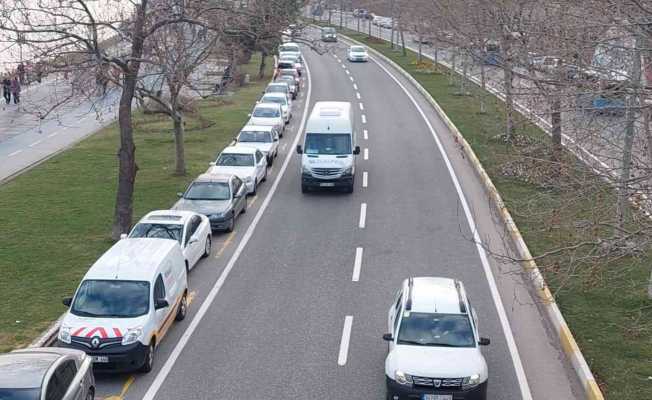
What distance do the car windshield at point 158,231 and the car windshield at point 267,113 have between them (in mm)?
19735

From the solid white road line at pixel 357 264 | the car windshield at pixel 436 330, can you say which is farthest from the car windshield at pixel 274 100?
the car windshield at pixel 436 330

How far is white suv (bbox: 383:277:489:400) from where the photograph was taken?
45.5 feet

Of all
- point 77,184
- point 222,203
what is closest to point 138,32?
point 222,203

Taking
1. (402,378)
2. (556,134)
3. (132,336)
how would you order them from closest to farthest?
(402,378) < (132,336) < (556,134)

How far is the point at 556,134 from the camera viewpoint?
1805cm

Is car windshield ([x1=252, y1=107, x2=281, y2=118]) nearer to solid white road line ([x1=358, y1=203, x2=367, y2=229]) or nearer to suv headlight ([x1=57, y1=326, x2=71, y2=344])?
solid white road line ([x1=358, y1=203, x2=367, y2=229])

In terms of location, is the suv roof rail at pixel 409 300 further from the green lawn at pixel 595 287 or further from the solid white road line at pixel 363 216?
the solid white road line at pixel 363 216

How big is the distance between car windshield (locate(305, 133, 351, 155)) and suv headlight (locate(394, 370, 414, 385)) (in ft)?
54.1

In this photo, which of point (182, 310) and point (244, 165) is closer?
point (182, 310)

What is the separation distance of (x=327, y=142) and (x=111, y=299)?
1472cm

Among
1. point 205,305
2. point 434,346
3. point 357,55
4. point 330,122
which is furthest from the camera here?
point 357,55

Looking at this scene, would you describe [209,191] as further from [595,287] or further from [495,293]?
[595,287]

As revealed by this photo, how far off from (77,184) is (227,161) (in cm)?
576

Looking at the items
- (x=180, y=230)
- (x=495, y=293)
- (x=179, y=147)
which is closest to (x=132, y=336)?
(x=180, y=230)
